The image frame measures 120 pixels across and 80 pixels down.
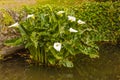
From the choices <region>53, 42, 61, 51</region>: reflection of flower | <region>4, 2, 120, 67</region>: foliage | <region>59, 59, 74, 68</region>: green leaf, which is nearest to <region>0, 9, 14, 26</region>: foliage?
<region>4, 2, 120, 67</region>: foliage

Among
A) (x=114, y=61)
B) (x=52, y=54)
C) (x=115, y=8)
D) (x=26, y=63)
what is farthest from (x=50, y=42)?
(x=115, y=8)

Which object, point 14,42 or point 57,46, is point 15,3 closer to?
point 14,42

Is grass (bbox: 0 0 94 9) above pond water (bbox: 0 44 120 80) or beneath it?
above

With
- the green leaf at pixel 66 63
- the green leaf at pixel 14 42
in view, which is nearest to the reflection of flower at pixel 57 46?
the green leaf at pixel 66 63

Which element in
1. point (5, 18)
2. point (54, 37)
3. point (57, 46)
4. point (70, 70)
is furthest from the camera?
point (5, 18)

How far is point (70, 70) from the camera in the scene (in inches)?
398

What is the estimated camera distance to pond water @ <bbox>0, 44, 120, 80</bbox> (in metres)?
9.77

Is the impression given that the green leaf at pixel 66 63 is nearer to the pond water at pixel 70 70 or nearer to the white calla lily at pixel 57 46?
the pond water at pixel 70 70

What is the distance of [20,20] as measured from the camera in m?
11.3

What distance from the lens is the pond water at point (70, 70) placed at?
9773 millimetres

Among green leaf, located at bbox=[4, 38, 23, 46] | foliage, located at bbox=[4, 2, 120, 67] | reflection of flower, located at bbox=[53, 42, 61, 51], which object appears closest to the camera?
reflection of flower, located at bbox=[53, 42, 61, 51]

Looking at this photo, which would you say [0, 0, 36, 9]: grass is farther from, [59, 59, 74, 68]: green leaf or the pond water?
[59, 59, 74, 68]: green leaf

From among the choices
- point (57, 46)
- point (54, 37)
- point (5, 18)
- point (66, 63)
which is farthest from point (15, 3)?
point (66, 63)

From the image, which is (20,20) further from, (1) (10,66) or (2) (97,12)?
(2) (97,12)
